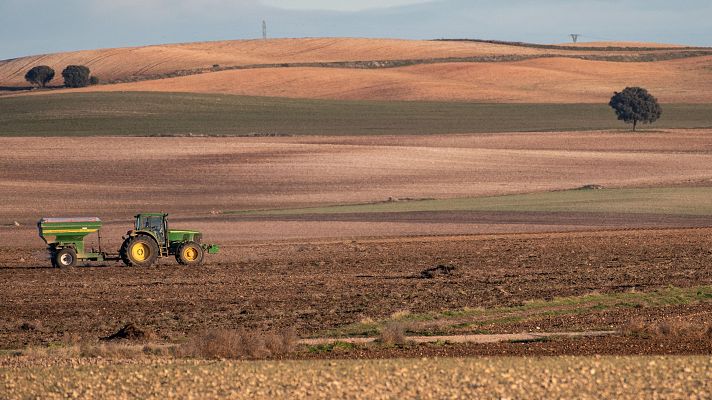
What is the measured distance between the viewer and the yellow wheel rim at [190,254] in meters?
36.0

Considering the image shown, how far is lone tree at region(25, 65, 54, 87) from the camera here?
14538 centimetres

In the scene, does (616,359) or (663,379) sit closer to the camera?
(663,379)

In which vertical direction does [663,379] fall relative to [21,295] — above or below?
above

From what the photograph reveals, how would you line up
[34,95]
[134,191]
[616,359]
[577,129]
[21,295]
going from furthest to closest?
[34,95] < [577,129] < [134,191] < [21,295] < [616,359]

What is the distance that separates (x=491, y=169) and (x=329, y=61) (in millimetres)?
80450

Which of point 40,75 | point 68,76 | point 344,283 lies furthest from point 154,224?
point 40,75

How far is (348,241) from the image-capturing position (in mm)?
42344

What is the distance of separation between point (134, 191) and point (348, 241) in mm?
21944

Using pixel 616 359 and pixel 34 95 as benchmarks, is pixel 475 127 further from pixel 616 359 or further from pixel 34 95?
pixel 616 359

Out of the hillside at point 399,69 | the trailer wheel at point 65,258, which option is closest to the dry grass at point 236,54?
the hillside at point 399,69

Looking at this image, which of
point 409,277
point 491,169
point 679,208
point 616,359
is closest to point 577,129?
point 491,169

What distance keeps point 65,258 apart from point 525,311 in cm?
1626

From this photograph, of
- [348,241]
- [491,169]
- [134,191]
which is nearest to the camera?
[348,241]

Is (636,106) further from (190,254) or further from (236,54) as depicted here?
(190,254)
